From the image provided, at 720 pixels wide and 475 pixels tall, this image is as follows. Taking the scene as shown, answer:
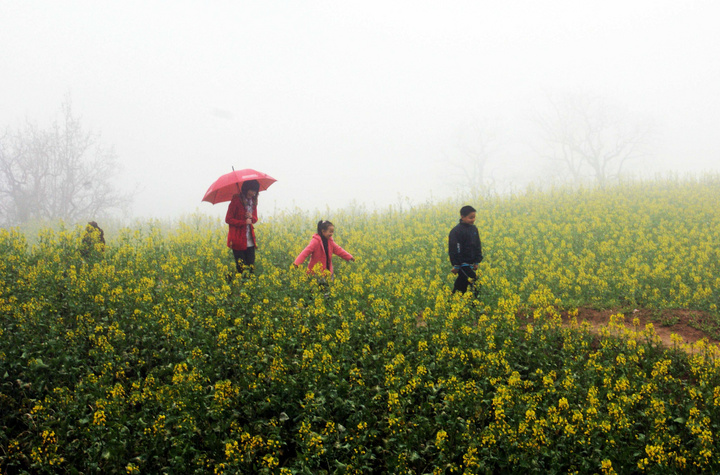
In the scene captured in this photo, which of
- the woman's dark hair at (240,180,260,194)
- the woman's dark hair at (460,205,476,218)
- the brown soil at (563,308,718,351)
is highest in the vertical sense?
the woman's dark hair at (240,180,260,194)

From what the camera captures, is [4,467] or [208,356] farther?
[208,356]

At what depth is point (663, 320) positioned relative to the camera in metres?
8.05

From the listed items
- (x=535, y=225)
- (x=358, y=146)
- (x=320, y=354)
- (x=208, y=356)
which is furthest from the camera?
(x=358, y=146)

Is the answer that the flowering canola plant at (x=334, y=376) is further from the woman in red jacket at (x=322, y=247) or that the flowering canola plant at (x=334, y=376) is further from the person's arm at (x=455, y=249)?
the person's arm at (x=455, y=249)

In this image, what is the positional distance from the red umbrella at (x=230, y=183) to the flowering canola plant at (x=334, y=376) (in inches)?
64.7

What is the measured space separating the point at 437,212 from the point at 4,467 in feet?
54.1

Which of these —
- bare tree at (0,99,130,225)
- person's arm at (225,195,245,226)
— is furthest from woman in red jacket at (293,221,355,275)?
bare tree at (0,99,130,225)

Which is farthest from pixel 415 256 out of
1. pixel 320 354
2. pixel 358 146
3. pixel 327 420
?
pixel 358 146

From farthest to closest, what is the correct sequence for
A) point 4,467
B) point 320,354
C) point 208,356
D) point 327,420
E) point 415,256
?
point 415,256, point 208,356, point 320,354, point 327,420, point 4,467

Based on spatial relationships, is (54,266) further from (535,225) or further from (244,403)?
(535,225)

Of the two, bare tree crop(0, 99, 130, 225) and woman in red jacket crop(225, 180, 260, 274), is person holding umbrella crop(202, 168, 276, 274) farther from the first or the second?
bare tree crop(0, 99, 130, 225)

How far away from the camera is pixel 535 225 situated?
618 inches

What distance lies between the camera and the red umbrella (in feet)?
28.7

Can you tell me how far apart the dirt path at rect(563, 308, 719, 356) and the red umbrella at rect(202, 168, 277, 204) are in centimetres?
696
